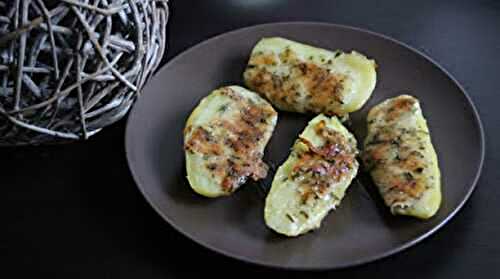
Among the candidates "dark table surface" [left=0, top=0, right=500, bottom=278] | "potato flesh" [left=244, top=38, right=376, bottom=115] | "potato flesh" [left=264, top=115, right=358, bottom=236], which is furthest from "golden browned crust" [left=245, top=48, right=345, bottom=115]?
"dark table surface" [left=0, top=0, right=500, bottom=278]

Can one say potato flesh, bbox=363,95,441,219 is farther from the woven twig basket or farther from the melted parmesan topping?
the woven twig basket

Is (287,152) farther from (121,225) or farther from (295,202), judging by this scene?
(121,225)

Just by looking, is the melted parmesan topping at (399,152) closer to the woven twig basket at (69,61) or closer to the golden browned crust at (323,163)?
the golden browned crust at (323,163)

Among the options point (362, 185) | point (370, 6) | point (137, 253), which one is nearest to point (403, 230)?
point (362, 185)


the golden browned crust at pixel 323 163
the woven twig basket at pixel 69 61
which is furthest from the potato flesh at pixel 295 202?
the woven twig basket at pixel 69 61

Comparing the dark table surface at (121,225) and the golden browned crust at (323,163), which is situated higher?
the golden browned crust at (323,163)

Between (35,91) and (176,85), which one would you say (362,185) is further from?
(35,91)

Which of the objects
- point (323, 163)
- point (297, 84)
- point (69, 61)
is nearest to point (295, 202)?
point (323, 163)
